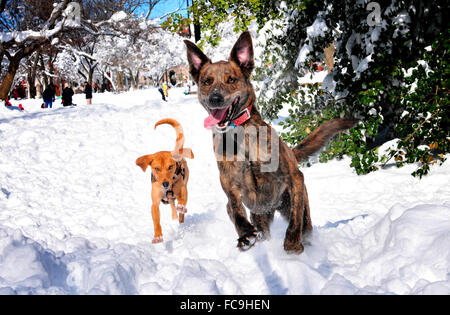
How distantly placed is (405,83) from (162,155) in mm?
4614

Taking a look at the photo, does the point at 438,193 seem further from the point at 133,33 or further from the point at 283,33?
the point at 133,33

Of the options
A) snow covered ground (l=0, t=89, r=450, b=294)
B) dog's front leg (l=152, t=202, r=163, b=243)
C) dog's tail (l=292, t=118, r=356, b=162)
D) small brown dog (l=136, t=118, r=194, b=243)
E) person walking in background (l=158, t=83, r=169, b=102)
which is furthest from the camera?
person walking in background (l=158, t=83, r=169, b=102)

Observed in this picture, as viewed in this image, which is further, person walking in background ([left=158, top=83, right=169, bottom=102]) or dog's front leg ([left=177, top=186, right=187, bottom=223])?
person walking in background ([left=158, top=83, right=169, bottom=102])

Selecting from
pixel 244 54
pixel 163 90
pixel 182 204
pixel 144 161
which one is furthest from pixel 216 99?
pixel 163 90

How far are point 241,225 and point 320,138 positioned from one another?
1559 millimetres

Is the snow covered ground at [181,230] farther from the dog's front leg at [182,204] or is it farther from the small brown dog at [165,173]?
the small brown dog at [165,173]

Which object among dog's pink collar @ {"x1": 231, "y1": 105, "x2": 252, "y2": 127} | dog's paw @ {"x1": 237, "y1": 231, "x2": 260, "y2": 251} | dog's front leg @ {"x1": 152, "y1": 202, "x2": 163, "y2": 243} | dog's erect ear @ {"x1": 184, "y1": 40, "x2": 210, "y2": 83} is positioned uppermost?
dog's erect ear @ {"x1": 184, "y1": 40, "x2": 210, "y2": 83}

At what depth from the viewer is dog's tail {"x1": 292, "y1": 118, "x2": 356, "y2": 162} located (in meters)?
4.19

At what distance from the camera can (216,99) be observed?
312 cm

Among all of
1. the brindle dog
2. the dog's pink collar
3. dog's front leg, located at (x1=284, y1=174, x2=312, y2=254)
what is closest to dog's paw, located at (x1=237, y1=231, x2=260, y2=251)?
the brindle dog

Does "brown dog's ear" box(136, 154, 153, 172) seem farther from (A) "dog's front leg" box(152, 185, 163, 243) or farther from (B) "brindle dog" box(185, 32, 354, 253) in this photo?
(B) "brindle dog" box(185, 32, 354, 253)

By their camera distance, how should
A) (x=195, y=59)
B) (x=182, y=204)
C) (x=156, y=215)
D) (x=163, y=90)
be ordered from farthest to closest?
1. (x=163, y=90)
2. (x=182, y=204)
3. (x=156, y=215)
4. (x=195, y=59)

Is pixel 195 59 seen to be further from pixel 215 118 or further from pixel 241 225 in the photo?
pixel 241 225
